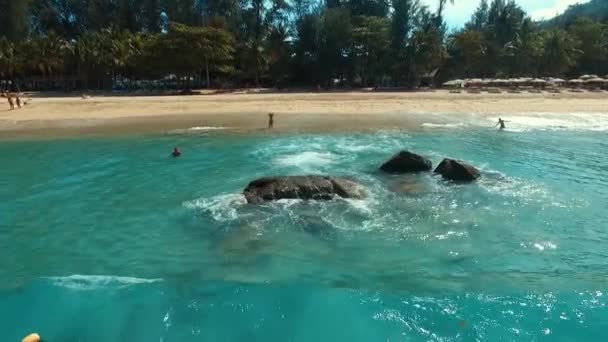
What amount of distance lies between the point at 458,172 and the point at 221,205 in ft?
28.8

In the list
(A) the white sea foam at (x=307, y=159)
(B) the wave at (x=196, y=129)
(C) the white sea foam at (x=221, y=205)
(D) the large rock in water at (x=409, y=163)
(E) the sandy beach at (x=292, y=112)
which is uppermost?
(E) the sandy beach at (x=292, y=112)

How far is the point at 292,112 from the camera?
137 ft

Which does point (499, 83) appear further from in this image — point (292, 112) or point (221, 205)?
point (221, 205)

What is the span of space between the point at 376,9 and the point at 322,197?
73.2 meters

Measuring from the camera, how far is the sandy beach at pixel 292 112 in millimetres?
34969

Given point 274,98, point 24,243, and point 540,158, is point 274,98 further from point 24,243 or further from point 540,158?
point 24,243

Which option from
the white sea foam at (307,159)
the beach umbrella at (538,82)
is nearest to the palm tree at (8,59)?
the white sea foam at (307,159)

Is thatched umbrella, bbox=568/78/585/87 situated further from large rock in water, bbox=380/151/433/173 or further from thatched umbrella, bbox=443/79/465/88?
large rock in water, bbox=380/151/433/173

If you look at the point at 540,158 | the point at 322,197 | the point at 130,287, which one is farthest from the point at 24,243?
the point at 540,158

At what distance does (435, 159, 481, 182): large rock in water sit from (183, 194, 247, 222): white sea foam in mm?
7777

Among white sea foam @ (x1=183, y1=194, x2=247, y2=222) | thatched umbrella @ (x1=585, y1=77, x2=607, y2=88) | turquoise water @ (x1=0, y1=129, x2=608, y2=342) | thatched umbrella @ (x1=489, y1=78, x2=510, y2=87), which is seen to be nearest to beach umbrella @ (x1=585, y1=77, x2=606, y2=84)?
thatched umbrella @ (x1=585, y1=77, x2=607, y2=88)

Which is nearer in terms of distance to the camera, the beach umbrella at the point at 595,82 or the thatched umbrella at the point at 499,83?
the thatched umbrella at the point at 499,83

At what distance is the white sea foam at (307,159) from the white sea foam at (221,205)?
5767 mm

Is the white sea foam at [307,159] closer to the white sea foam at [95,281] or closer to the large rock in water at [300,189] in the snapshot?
the large rock in water at [300,189]
